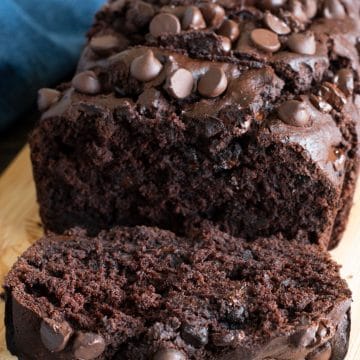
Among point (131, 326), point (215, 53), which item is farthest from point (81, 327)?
point (215, 53)

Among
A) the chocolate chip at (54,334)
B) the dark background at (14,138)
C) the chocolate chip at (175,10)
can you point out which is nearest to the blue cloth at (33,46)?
the dark background at (14,138)

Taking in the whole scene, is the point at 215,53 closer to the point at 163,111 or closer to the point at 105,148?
the point at 163,111

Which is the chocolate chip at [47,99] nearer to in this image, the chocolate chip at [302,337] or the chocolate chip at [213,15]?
the chocolate chip at [213,15]

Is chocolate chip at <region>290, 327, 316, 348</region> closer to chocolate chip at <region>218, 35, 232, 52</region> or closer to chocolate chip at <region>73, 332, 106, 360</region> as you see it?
chocolate chip at <region>73, 332, 106, 360</region>

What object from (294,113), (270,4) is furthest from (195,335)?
(270,4)

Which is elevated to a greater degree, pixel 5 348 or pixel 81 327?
pixel 81 327

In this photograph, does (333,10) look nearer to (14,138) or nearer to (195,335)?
(195,335)
